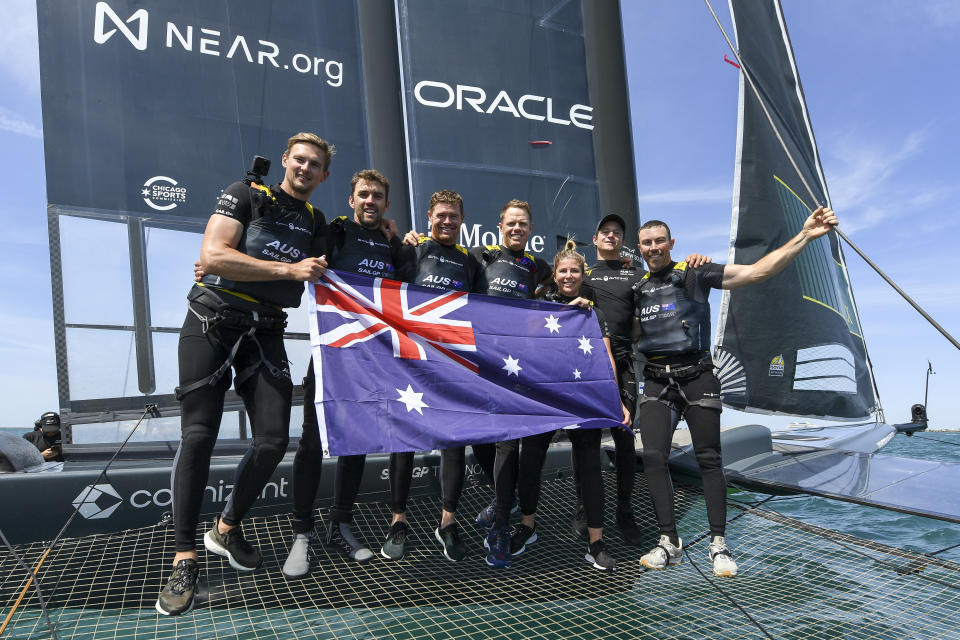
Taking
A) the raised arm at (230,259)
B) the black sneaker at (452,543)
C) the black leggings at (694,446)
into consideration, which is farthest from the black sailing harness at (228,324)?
the black leggings at (694,446)

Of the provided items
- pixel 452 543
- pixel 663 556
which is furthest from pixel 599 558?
pixel 452 543

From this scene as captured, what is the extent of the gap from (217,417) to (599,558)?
6.65 ft

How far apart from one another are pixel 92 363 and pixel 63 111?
1.84 m

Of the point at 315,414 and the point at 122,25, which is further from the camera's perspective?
the point at 122,25

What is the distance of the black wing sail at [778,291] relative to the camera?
6.47m

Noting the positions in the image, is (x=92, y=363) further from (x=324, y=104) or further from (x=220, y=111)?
(x=324, y=104)

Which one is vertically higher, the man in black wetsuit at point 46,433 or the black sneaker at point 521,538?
the man in black wetsuit at point 46,433

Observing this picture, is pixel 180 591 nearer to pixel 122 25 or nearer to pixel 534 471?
pixel 534 471

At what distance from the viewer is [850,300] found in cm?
785

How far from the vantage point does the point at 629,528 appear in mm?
3676

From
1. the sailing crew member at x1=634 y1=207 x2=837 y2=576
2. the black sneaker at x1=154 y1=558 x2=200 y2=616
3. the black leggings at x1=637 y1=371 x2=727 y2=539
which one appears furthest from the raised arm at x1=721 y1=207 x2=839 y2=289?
the black sneaker at x1=154 y1=558 x2=200 y2=616

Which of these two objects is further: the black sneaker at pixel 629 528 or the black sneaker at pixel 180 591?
the black sneaker at pixel 629 528

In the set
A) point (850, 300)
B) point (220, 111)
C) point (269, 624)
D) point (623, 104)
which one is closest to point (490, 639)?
point (269, 624)

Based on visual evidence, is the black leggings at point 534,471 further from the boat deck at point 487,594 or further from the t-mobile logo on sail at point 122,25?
the t-mobile logo on sail at point 122,25
